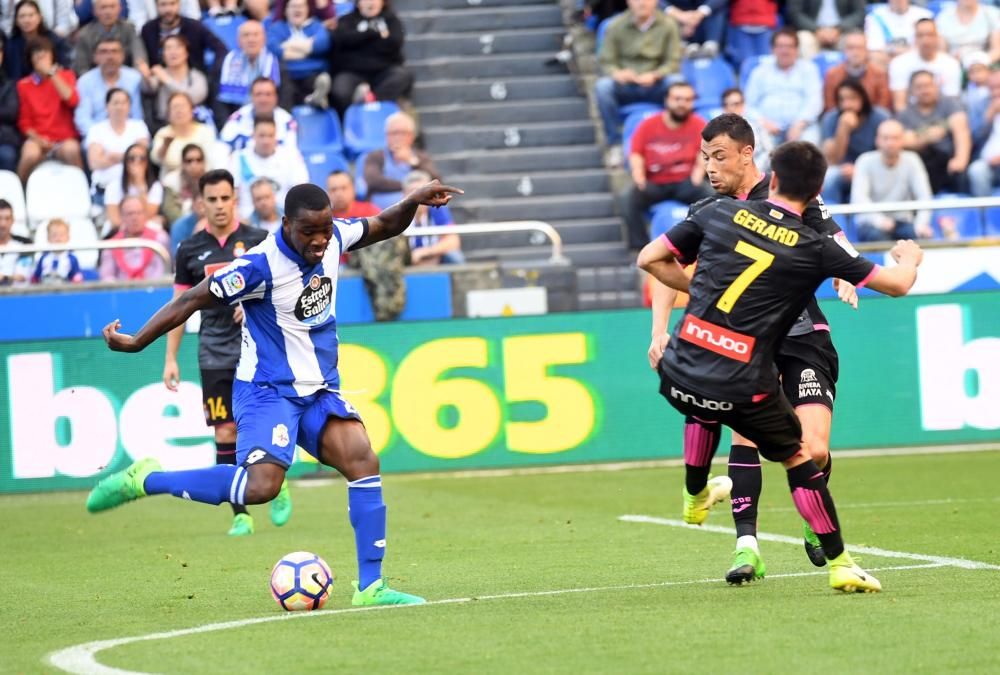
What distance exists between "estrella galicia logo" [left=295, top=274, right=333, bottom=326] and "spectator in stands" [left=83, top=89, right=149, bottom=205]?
10.0 metres

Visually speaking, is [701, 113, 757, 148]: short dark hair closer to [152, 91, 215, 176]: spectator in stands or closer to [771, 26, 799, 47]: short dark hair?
[152, 91, 215, 176]: spectator in stands

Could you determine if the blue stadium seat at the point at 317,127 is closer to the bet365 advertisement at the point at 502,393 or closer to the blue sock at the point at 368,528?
the bet365 advertisement at the point at 502,393

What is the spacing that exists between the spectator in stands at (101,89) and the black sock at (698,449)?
1147 centimetres

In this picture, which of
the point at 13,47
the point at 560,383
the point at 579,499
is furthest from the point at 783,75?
the point at 13,47

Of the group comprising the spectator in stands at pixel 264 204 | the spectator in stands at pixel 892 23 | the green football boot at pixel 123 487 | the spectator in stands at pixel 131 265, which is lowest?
the green football boot at pixel 123 487

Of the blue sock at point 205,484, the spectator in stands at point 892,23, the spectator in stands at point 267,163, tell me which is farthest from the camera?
the spectator in stands at point 892,23

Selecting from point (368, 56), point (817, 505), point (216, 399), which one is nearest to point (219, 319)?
point (216, 399)

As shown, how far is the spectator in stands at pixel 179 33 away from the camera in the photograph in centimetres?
1906

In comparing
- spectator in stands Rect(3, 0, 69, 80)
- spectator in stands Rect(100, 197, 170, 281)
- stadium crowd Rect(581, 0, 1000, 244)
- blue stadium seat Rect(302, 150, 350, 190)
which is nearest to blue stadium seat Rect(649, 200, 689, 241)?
stadium crowd Rect(581, 0, 1000, 244)

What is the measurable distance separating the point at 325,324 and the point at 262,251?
0.54 meters

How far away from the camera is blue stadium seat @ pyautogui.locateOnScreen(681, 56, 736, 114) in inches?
782

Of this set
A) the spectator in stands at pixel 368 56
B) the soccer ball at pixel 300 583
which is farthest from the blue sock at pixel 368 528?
the spectator in stands at pixel 368 56

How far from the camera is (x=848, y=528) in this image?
35.4 ft

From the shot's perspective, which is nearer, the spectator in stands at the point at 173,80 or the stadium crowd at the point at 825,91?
the stadium crowd at the point at 825,91
